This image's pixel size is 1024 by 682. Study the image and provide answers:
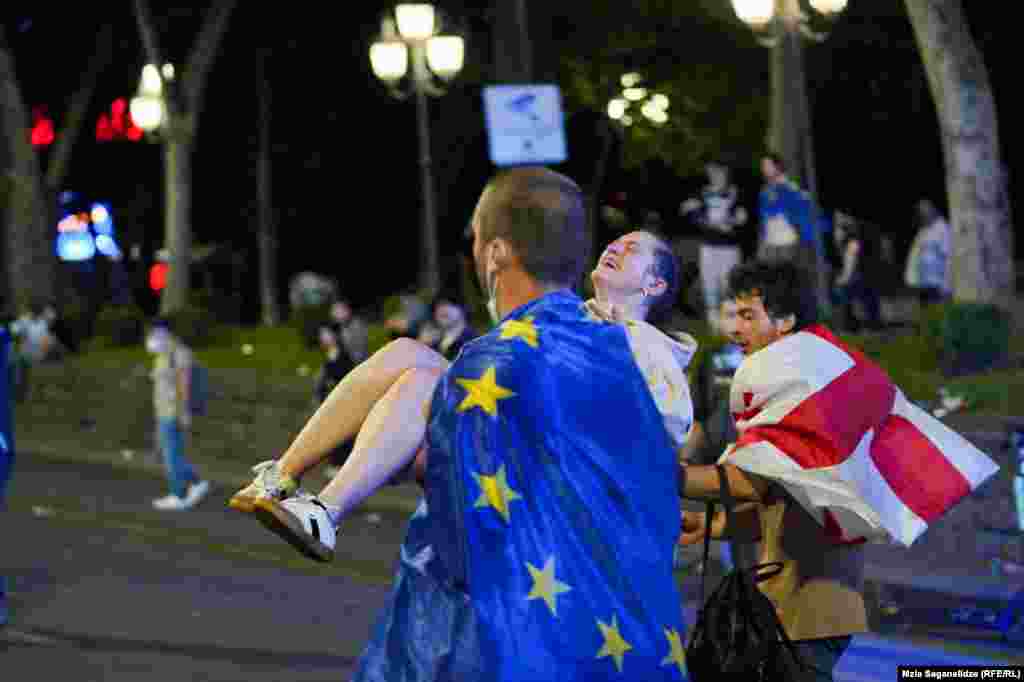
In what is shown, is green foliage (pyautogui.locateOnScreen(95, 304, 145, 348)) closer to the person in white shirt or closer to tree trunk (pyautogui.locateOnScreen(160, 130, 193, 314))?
tree trunk (pyautogui.locateOnScreen(160, 130, 193, 314))

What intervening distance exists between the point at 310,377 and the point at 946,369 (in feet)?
26.8

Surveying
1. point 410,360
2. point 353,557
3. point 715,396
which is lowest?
point 353,557

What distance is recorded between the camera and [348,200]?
43.6 metres

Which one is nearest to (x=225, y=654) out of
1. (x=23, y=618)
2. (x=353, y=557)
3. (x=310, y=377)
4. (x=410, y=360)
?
(x=23, y=618)

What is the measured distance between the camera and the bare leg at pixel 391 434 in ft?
13.4

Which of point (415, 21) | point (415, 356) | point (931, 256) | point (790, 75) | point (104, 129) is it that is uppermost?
point (104, 129)

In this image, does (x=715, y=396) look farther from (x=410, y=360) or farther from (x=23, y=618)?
(x=410, y=360)

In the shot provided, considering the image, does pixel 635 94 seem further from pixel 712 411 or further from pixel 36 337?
pixel 712 411

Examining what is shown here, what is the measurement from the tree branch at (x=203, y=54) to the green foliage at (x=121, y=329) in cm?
302

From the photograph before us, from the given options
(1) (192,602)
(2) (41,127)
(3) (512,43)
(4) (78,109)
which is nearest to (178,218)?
(4) (78,109)

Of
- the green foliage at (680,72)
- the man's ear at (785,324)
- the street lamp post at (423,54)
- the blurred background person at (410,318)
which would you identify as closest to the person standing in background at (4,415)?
the man's ear at (785,324)

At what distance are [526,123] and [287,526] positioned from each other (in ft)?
45.4

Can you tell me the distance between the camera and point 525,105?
17781 millimetres

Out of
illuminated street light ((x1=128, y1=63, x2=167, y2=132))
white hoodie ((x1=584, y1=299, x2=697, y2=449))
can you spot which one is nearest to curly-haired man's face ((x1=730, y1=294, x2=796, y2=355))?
white hoodie ((x1=584, y1=299, x2=697, y2=449))
